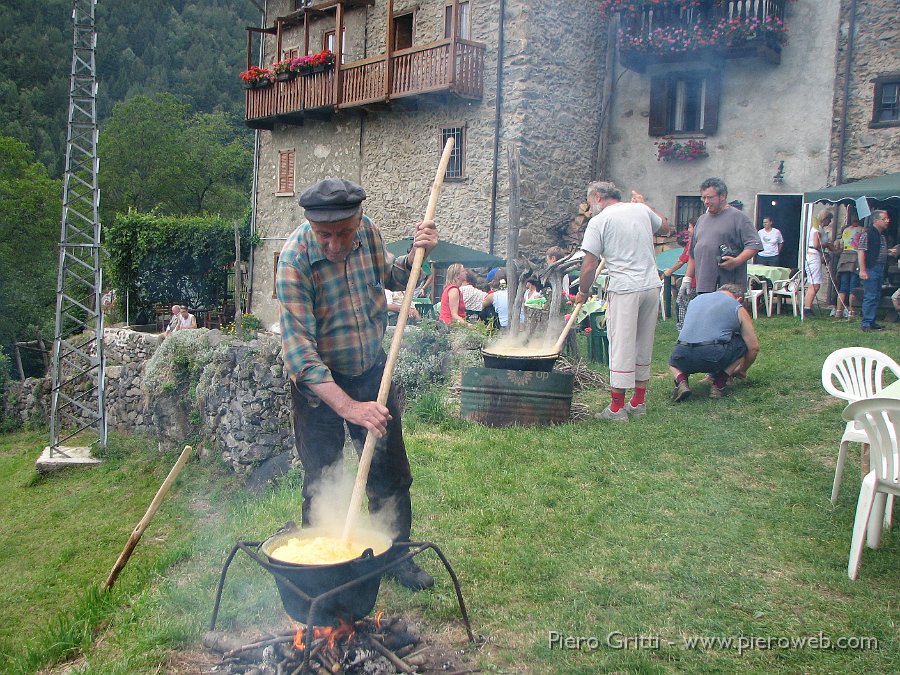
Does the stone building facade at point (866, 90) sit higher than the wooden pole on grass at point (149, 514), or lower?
higher

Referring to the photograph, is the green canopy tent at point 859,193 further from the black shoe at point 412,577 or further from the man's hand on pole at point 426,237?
the black shoe at point 412,577

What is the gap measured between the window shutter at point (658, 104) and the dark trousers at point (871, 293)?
708cm

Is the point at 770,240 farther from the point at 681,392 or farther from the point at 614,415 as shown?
the point at 614,415

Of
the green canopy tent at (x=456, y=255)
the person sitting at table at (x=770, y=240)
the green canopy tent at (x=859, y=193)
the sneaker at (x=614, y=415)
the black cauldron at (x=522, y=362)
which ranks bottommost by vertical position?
the sneaker at (x=614, y=415)

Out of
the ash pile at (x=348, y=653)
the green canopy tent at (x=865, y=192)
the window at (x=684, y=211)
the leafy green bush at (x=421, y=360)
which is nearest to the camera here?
the ash pile at (x=348, y=653)

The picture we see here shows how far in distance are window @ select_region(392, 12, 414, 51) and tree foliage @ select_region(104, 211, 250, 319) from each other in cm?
1100

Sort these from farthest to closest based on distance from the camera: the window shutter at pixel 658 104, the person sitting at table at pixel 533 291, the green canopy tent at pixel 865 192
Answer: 1. the window shutter at pixel 658 104
2. the green canopy tent at pixel 865 192
3. the person sitting at table at pixel 533 291

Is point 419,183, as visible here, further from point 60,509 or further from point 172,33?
point 172,33

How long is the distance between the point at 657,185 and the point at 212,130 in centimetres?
3855

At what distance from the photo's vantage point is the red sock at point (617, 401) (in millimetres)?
6672

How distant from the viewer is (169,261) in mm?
27781

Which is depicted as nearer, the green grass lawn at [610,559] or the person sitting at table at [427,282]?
the green grass lawn at [610,559]

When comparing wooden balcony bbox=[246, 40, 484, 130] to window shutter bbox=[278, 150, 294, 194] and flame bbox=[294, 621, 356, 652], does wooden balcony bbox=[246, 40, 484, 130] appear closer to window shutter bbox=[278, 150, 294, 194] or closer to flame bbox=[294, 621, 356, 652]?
window shutter bbox=[278, 150, 294, 194]

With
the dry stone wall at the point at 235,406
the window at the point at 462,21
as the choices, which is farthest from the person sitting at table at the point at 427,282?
the window at the point at 462,21
